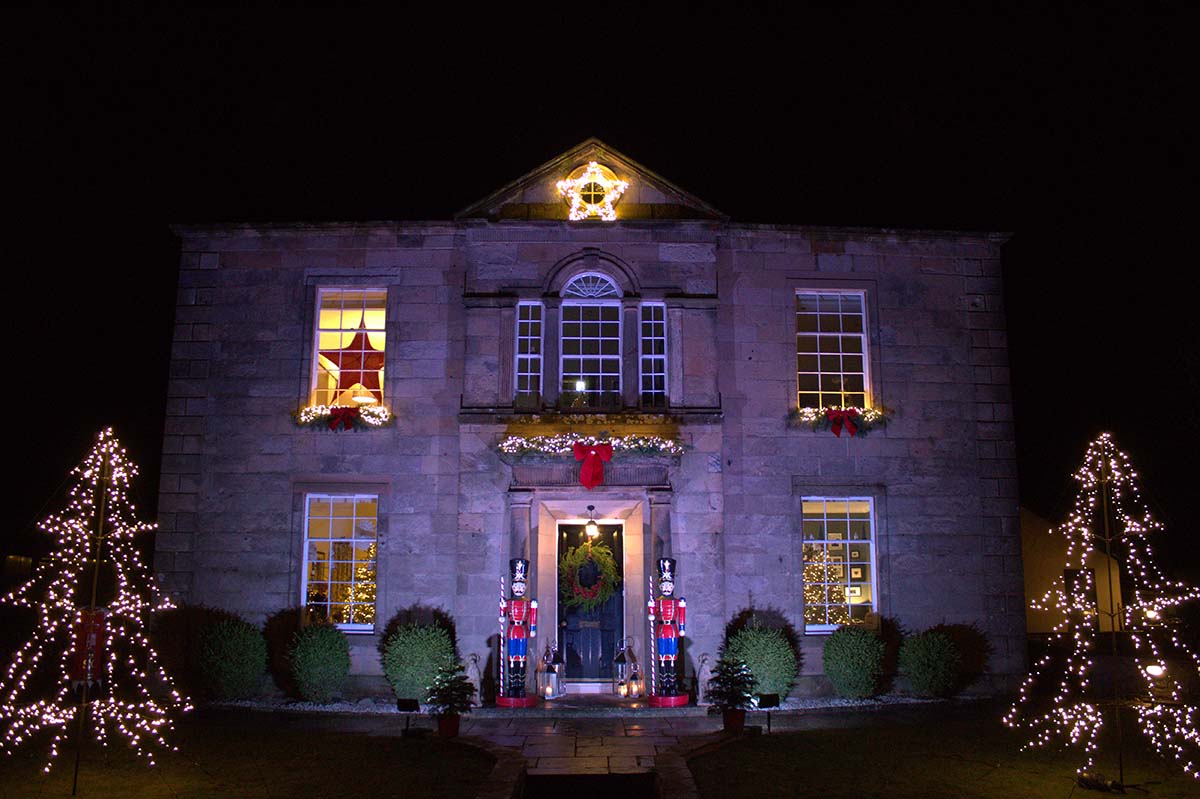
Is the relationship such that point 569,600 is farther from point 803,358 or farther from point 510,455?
point 803,358

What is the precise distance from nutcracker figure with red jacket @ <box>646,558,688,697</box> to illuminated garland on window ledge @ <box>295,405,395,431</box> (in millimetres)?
5049

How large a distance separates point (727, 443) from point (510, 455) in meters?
3.48

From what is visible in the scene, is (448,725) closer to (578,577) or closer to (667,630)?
(667,630)

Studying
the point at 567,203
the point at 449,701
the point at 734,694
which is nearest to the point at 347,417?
the point at 567,203

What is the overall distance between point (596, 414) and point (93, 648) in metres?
7.55

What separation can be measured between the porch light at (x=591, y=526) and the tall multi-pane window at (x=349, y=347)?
393 cm

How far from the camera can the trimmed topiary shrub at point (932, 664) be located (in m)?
14.1

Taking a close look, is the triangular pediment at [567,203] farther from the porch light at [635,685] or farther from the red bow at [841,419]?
the porch light at [635,685]

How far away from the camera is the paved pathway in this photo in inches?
387

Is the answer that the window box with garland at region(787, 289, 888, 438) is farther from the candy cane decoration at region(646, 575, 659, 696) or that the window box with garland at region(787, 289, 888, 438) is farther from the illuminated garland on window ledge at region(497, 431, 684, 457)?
the candy cane decoration at region(646, 575, 659, 696)

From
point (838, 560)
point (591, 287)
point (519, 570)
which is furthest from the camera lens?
point (591, 287)

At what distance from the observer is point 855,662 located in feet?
46.1

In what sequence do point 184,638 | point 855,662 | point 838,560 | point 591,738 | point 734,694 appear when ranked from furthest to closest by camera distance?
1. point 838,560
2. point 184,638
3. point 855,662
4. point 734,694
5. point 591,738

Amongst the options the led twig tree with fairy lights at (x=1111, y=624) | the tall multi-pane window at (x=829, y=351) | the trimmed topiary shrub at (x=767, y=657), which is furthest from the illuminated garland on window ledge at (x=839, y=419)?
the led twig tree with fairy lights at (x=1111, y=624)
